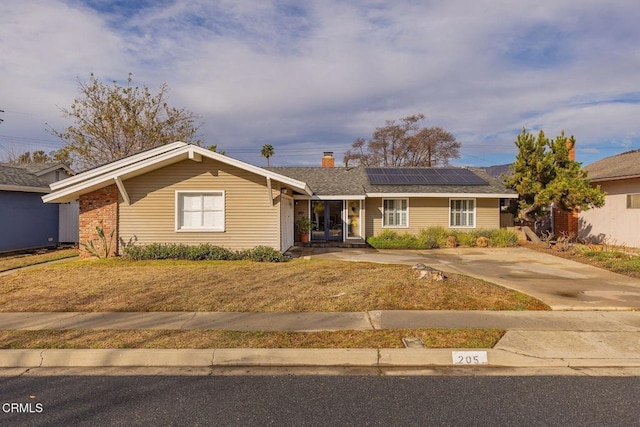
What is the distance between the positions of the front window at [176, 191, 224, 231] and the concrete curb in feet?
30.3

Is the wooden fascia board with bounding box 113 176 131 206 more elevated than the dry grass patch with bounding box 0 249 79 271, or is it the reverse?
the wooden fascia board with bounding box 113 176 131 206

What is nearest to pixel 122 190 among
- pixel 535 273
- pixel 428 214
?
pixel 535 273

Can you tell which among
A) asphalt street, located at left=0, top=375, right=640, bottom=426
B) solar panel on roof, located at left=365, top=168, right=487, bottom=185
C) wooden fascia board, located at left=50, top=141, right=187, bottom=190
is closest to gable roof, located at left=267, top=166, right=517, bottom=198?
solar panel on roof, located at left=365, top=168, right=487, bottom=185

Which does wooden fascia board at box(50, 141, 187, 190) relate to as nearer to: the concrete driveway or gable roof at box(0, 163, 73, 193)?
gable roof at box(0, 163, 73, 193)

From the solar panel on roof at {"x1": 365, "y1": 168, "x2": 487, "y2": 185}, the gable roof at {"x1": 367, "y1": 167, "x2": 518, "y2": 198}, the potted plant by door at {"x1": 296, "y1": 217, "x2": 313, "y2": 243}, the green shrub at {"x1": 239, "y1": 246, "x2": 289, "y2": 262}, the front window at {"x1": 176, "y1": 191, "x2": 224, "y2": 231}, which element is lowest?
the green shrub at {"x1": 239, "y1": 246, "x2": 289, "y2": 262}

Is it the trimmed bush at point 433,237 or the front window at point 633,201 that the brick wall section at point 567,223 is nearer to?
the front window at point 633,201

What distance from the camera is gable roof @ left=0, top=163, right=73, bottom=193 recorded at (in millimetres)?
16109

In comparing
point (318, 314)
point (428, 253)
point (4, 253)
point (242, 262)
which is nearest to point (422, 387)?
point (318, 314)

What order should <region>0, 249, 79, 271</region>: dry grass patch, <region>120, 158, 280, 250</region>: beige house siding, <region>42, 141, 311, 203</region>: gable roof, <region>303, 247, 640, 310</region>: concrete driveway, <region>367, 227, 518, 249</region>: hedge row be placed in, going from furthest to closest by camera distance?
<region>367, 227, 518, 249</region>: hedge row → <region>120, 158, 280, 250</region>: beige house siding → <region>42, 141, 311, 203</region>: gable roof → <region>0, 249, 79, 271</region>: dry grass patch → <region>303, 247, 640, 310</region>: concrete driveway

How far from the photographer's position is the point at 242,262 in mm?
13219

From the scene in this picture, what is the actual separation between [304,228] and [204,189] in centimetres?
687

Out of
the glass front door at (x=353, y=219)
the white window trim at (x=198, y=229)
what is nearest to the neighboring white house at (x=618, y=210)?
the glass front door at (x=353, y=219)

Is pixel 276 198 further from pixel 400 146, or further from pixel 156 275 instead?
pixel 400 146

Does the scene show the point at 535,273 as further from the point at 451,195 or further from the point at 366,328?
the point at 451,195
